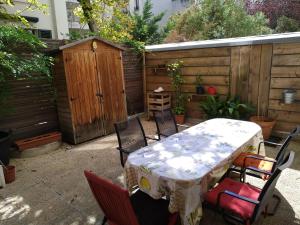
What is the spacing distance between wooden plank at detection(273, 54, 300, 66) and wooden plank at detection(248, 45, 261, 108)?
0.32 m

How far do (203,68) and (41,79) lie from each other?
11.7ft

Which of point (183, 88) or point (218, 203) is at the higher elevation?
point (183, 88)

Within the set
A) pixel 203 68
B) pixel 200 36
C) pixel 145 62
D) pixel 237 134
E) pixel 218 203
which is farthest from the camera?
pixel 200 36

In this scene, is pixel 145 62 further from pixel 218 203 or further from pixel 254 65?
pixel 218 203

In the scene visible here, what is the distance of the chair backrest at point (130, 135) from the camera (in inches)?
107

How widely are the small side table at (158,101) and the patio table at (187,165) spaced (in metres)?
3.06

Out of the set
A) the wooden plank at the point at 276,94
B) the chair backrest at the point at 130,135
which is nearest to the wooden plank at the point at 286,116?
the wooden plank at the point at 276,94

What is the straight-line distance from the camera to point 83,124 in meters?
4.64

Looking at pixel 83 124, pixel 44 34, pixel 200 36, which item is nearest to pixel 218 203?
pixel 83 124

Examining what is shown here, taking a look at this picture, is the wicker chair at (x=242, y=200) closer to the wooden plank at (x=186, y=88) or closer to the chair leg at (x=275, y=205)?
the chair leg at (x=275, y=205)

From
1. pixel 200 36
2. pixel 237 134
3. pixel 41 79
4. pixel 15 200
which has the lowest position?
pixel 15 200

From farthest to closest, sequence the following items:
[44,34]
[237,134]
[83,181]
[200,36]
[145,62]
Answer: [200,36], [44,34], [145,62], [83,181], [237,134]

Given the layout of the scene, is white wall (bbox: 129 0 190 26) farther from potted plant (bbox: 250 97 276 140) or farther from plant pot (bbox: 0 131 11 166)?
plant pot (bbox: 0 131 11 166)

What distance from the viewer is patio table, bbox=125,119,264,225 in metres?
1.74
